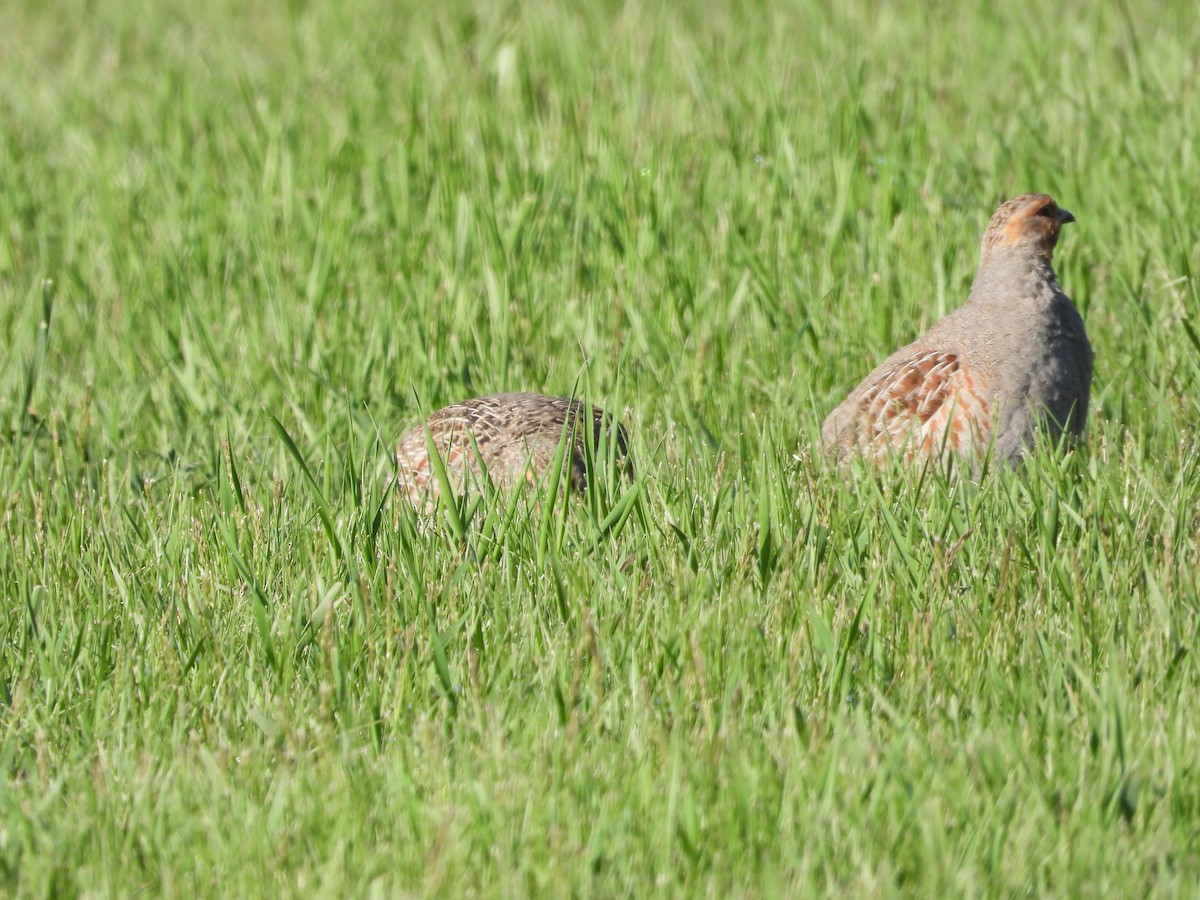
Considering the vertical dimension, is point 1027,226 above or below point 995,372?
above

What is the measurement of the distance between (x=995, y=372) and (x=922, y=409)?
0.83 ft

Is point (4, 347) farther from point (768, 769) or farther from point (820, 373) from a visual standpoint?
point (768, 769)

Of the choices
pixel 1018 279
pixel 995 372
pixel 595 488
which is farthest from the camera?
pixel 1018 279

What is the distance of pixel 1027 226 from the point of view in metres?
5.31

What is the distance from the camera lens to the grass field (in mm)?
3164

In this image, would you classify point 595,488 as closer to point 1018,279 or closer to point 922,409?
point 922,409

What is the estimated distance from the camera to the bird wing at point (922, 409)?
197 inches

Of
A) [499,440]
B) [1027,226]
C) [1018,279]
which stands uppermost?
[1027,226]

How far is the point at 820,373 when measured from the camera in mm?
5840

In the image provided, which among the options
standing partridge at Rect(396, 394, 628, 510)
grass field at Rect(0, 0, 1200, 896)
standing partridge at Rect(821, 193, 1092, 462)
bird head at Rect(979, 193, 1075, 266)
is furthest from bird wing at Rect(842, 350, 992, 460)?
standing partridge at Rect(396, 394, 628, 510)

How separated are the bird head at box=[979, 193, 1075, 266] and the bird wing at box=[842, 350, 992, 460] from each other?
449 mm

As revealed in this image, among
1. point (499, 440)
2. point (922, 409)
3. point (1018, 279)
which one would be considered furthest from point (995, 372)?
point (499, 440)

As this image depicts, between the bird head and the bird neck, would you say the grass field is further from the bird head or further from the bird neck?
the bird head

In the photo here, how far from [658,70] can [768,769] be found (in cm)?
566
